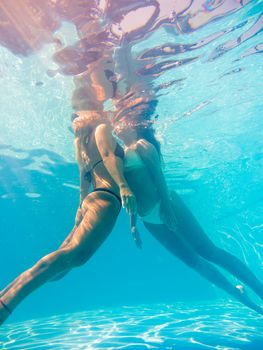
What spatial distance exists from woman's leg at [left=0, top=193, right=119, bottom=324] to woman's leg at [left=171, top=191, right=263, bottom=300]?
3.57 meters

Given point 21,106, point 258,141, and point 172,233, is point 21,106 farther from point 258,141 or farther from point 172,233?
point 258,141

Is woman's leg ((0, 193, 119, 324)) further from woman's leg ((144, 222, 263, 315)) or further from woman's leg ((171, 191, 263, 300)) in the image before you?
woman's leg ((171, 191, 263, 300))

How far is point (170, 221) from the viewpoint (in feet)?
18.1

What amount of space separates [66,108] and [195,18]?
6.21m

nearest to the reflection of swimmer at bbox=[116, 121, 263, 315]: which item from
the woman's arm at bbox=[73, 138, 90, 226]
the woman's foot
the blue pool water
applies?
the woman's arm at bbox=[73, 138, 90, 226]

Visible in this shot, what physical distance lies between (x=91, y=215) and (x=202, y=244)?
14.9 feet

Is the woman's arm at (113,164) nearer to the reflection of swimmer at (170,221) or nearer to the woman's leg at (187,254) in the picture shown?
the reflection of swimmer at (170,221)

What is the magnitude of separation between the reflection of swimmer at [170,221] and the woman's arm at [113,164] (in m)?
0.73

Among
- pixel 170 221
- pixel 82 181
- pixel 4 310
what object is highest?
pixel 170 221

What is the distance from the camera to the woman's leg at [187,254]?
7168 millimetres

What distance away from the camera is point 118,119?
12.3 m

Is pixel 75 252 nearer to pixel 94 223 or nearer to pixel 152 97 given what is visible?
pixel 94 223

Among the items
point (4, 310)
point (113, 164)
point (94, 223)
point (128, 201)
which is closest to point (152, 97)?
point (113, 164)

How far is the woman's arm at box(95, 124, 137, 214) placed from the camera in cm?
373
